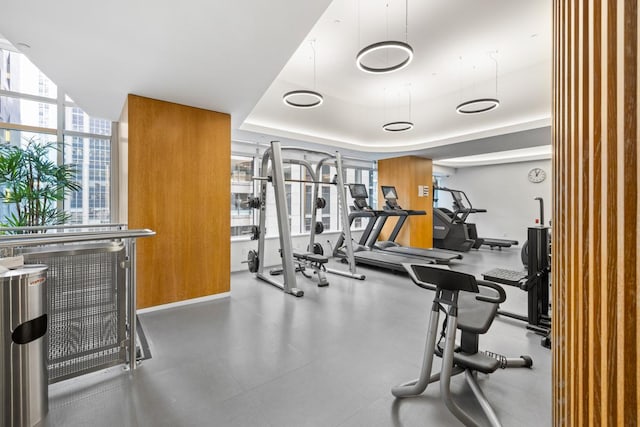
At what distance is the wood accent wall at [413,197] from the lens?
893 centimetres

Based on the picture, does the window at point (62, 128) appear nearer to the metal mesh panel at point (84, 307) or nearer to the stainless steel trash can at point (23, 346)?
the metal mesh panel at point (84, 307)

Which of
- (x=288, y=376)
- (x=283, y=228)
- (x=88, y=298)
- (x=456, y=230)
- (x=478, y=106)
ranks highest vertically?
(x=478, y=106)

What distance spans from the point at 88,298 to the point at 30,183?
2.86m

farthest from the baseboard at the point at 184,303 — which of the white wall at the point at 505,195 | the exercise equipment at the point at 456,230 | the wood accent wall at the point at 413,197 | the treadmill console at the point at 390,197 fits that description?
the white wall at the point at 505,195

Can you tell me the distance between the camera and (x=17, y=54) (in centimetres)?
457

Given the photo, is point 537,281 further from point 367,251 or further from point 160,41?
point 160,41

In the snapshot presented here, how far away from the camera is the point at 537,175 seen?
33.2 feet

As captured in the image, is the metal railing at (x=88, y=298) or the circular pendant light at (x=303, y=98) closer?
the metal railing at (x=88, y=298)

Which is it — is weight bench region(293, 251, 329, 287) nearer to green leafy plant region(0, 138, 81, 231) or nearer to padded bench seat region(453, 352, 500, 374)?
padded bench seat region(453, 352, 500, 374)

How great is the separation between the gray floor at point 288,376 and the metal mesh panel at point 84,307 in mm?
193

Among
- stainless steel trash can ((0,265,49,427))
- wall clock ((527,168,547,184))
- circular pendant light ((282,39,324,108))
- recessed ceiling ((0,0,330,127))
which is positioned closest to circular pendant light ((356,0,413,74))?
circular pendant light ((282,39,324,108))

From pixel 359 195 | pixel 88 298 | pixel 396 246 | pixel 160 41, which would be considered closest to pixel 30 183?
pixel 88 298

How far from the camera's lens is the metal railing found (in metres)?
2.04

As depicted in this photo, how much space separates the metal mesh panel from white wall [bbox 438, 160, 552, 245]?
1221 cm
